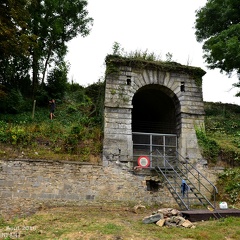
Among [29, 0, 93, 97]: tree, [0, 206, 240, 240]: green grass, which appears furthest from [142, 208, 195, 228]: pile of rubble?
[29, 0, 93, 97]: tree

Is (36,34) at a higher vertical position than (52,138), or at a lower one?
higher

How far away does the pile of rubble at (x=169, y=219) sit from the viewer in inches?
290

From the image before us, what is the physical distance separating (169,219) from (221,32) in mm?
11814

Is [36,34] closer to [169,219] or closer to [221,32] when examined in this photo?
[221,32]

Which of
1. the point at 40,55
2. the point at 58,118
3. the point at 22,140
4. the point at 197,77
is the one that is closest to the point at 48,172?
the point at 22,140

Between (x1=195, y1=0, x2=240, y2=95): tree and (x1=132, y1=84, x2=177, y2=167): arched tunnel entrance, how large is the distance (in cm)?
420

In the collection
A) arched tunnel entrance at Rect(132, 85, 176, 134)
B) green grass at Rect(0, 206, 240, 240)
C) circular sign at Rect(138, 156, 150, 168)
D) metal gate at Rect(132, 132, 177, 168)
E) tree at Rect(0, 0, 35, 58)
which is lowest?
green grass at Rect(0, 206, 240, 240)

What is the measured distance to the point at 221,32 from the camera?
15445mm

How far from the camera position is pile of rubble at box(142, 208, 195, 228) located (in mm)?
7371

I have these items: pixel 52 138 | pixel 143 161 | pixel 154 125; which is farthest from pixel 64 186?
pixel 154 125

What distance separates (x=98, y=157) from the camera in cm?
1101

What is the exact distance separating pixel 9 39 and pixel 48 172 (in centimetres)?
701

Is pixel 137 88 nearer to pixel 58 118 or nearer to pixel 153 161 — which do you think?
pixel 153 161

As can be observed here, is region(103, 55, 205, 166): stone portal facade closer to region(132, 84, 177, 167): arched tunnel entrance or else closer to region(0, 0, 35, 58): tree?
region(132, 84, 177, 167): arched tunnel entrance
